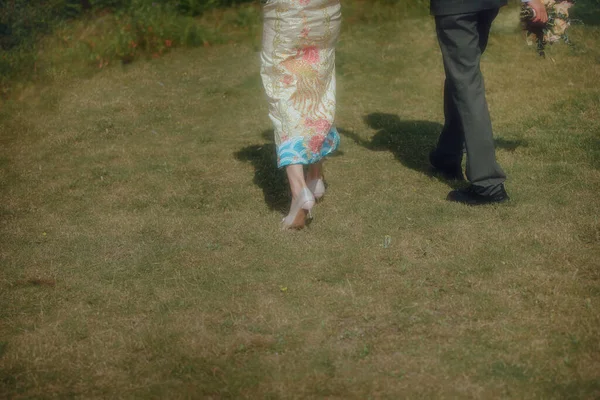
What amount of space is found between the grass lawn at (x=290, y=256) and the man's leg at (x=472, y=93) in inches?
8.9

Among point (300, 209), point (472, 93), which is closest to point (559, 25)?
point (472, 93)

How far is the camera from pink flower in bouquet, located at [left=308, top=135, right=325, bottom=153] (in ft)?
16.4

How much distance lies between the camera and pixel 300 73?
4977 millimetres

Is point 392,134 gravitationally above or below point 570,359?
below

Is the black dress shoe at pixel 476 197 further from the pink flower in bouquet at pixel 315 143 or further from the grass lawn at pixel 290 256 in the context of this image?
the pink flower in bouquet at pixel 315 143

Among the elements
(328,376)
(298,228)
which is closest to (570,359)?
(328,376)

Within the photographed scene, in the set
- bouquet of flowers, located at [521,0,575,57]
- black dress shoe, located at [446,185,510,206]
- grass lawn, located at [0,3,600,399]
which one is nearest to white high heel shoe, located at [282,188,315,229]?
grass lawn, located at [0,3,600,399]

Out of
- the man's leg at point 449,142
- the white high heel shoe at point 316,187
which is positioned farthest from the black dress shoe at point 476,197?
the white high heel shoe at point 316,187

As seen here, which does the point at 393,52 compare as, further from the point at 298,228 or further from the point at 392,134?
the point at 298,228

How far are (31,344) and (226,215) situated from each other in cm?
175

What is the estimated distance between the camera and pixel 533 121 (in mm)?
6828

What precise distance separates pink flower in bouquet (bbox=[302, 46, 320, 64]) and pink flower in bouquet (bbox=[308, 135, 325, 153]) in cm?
44

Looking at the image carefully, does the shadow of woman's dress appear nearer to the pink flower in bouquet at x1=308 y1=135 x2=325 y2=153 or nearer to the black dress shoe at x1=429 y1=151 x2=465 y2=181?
the black dress shoe at x1=429 y1=151 x2=465 y2=181

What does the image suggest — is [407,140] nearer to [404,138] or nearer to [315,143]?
[404,138]
